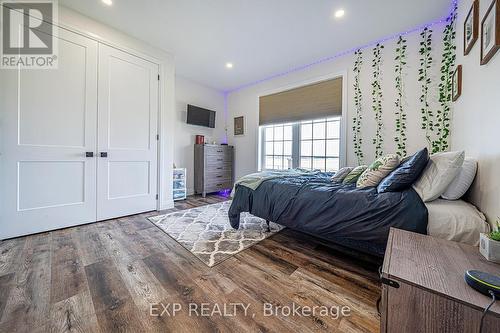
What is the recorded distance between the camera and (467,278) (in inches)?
25.1

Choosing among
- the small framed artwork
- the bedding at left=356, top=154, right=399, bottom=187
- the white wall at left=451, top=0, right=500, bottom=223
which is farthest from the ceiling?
the bedding at left=356, top=154, right=399, bottom=187

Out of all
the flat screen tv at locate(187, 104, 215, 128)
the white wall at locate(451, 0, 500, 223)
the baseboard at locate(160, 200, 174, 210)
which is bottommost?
the baseboard at locate(160, 200, 174, 210)

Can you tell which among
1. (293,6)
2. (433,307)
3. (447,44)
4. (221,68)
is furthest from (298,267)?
(221,68)

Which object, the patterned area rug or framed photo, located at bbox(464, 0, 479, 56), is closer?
framed photo, located at bbox(464, 0, 479, 56)

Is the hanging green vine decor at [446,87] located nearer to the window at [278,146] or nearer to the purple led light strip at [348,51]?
the purple led light strip at [348,51]

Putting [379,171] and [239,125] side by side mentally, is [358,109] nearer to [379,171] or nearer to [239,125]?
[379,171]

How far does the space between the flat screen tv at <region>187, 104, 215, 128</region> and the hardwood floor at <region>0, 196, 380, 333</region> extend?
2971 millimetres

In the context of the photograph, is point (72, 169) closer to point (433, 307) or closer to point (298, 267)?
point (298, 267)

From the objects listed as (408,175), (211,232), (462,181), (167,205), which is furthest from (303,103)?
(167,205)

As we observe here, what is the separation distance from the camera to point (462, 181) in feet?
4.62

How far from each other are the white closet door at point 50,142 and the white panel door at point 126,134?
109mm

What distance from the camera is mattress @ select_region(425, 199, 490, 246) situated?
3.80 feet

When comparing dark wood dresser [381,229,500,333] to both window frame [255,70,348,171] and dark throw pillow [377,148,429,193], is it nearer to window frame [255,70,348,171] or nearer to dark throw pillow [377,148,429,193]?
dark throw pillow [377,148,429,193]

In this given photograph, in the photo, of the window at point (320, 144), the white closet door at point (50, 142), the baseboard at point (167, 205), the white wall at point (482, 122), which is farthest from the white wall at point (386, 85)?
the white closet door at point (50, 142)
